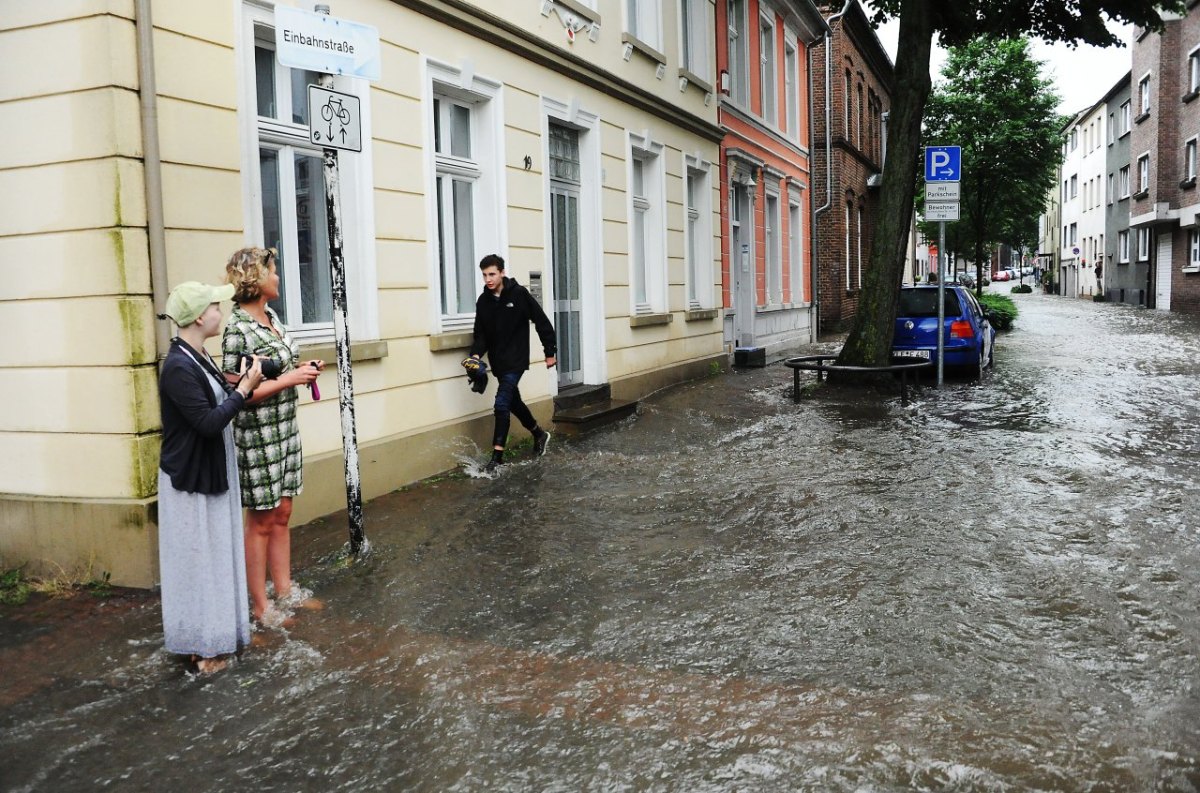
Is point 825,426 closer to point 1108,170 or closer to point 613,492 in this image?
point 613,492

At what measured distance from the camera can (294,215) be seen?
7945 mm

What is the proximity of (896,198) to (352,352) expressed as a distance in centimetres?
951

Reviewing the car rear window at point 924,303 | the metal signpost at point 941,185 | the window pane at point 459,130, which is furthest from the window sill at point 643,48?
the car rear window at point 924,303

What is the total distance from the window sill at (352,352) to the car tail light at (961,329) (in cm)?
1086

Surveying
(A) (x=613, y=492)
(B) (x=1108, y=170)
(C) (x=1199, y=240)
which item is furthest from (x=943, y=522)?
(B) (x=1108, y=170)

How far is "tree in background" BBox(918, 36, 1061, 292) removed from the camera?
4181cm

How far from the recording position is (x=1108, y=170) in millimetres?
53844

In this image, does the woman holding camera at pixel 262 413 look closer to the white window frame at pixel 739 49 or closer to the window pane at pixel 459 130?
the window pane at pixel 459 130

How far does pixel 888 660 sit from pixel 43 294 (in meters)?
4.90

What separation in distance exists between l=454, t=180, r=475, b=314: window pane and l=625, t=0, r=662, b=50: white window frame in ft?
17.2

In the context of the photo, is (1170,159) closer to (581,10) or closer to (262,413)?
(581,10)

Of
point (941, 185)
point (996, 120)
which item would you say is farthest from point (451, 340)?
point (996, 120)

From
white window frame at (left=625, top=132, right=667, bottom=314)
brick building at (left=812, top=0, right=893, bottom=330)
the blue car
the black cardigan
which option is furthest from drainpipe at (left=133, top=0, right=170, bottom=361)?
Result: brick building at (left=812, top=0, right=893, bottom=330)

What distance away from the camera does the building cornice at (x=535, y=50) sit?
372 inches
